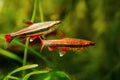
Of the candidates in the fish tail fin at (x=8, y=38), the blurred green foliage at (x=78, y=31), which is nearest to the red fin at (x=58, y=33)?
the blurred green foliage at (x=78, y=31)

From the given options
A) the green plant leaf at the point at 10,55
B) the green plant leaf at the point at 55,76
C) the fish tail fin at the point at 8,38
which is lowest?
the green plant leaf at the point at 55,76

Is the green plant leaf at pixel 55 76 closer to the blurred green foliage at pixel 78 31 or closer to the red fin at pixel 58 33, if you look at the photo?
the blurred green foliage at pixel 78 31

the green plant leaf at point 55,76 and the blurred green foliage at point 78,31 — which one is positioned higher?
the blurred green foliage at point 78,31

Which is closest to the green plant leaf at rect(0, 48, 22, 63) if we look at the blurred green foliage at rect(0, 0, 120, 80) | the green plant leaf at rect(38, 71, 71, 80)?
the blurred green foliage at rect(0, 0, 120, 80)

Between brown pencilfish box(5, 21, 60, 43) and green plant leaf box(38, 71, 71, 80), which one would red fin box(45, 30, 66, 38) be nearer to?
brown pencilfish box(5, 21, 60, 43)
